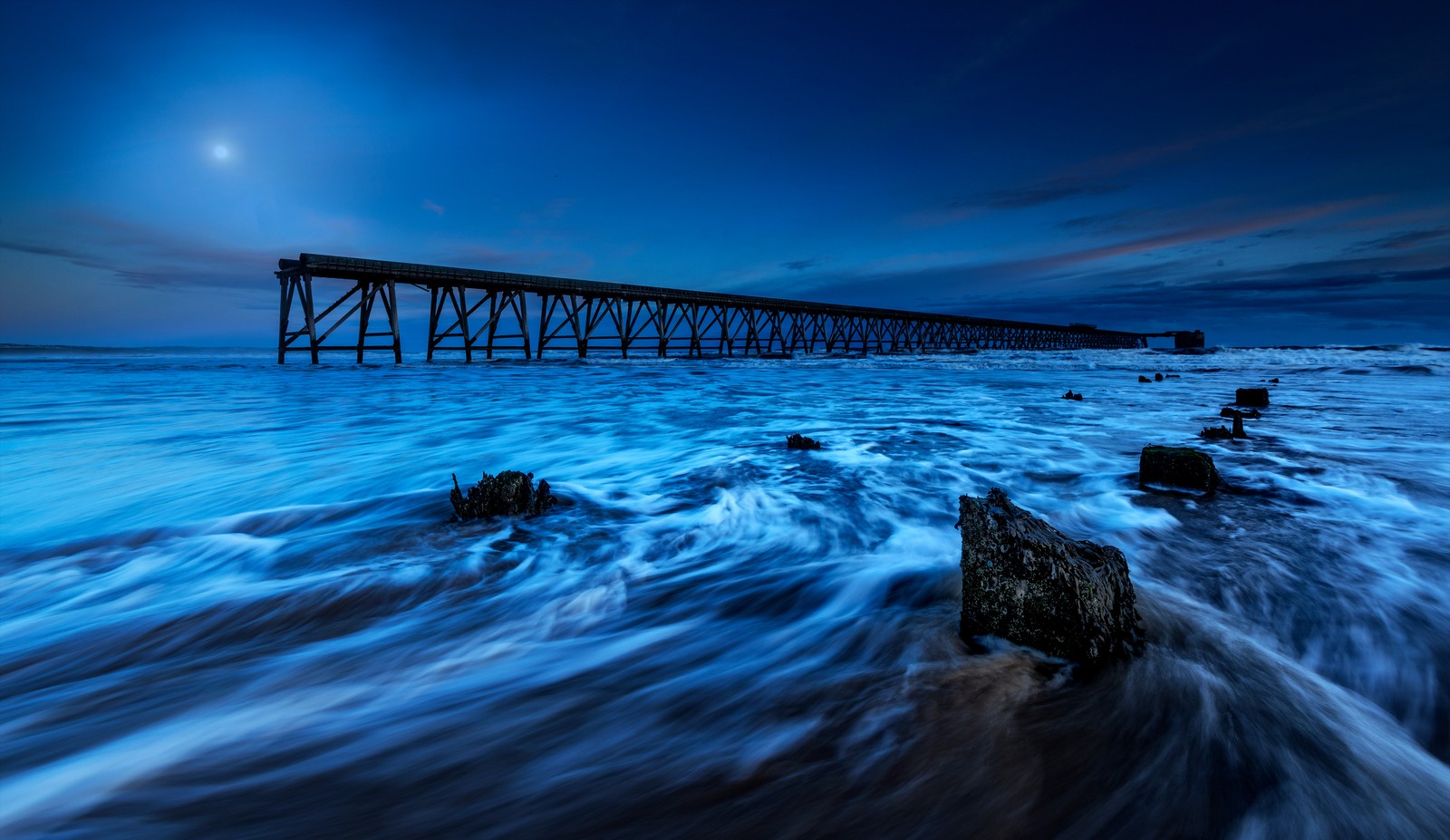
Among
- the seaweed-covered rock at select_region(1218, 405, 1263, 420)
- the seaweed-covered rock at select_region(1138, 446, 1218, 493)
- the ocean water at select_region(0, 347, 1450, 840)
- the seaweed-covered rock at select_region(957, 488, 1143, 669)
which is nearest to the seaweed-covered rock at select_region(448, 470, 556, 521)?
the ocean water at select_region(0, 347, 1450, 840)

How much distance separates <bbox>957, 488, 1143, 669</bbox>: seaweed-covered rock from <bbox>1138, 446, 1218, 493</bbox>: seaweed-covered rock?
2494mm

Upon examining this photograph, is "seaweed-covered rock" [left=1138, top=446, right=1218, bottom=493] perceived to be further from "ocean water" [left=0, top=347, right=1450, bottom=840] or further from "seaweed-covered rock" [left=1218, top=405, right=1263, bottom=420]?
"seaweed-covered rock" [left=1218, top=405, right=1263, bottom=420]

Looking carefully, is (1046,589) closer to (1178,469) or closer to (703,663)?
(703,663)

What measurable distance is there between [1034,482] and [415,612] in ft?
13.2

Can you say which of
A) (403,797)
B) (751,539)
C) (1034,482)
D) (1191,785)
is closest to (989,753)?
(1191,785)

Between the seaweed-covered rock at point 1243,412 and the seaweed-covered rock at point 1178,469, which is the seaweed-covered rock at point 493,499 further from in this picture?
the seaweed-covered rock at point 1243,412

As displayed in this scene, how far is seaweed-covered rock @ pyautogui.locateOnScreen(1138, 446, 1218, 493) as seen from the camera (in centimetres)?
349

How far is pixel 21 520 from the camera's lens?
3.40 metres

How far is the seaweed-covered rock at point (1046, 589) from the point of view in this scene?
1.55m

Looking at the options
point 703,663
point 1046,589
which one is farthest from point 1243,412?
point 703,663

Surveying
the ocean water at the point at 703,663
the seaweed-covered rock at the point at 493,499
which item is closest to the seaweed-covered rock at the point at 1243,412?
the ocean water at the point at 703,663

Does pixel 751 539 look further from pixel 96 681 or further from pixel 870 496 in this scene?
pixel 96 681

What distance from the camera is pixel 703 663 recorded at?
77.4 inches

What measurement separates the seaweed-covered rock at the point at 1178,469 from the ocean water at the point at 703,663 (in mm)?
147
